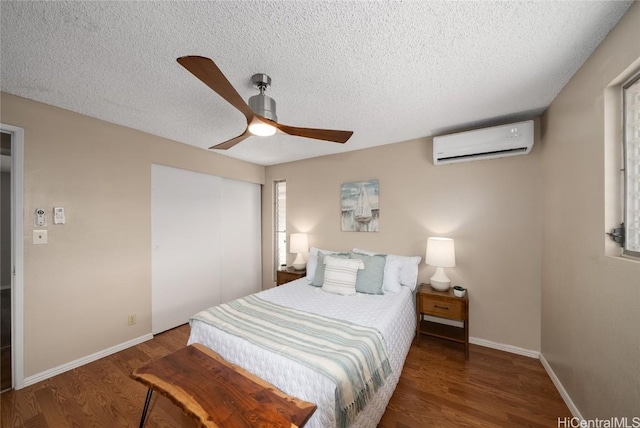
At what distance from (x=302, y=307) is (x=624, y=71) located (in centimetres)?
247

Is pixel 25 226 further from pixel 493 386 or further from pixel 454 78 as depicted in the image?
pixel 493 386

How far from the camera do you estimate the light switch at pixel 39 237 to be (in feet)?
6.36

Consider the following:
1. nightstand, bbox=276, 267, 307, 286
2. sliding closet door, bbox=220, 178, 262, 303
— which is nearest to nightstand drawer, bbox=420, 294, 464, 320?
nightstand, bbox=276, 267, 307, 286

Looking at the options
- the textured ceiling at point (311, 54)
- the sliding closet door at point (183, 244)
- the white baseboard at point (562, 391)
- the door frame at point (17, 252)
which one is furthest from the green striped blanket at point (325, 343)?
the textured ceiling at point (311, 54)

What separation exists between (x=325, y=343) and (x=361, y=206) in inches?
81.2

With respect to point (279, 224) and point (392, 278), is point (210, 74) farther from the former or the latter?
point (279, 224)

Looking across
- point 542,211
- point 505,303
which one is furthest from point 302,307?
point 542,211

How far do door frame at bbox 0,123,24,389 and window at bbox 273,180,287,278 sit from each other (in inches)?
110

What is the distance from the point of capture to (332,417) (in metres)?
1.13

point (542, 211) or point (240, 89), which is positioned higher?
point (240, 89)

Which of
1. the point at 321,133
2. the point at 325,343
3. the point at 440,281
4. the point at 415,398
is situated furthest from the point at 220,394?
the point at 440,281

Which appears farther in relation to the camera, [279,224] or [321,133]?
[279,224]

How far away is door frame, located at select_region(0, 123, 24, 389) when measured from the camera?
1.85 meters

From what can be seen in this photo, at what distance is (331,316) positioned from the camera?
185 cm
